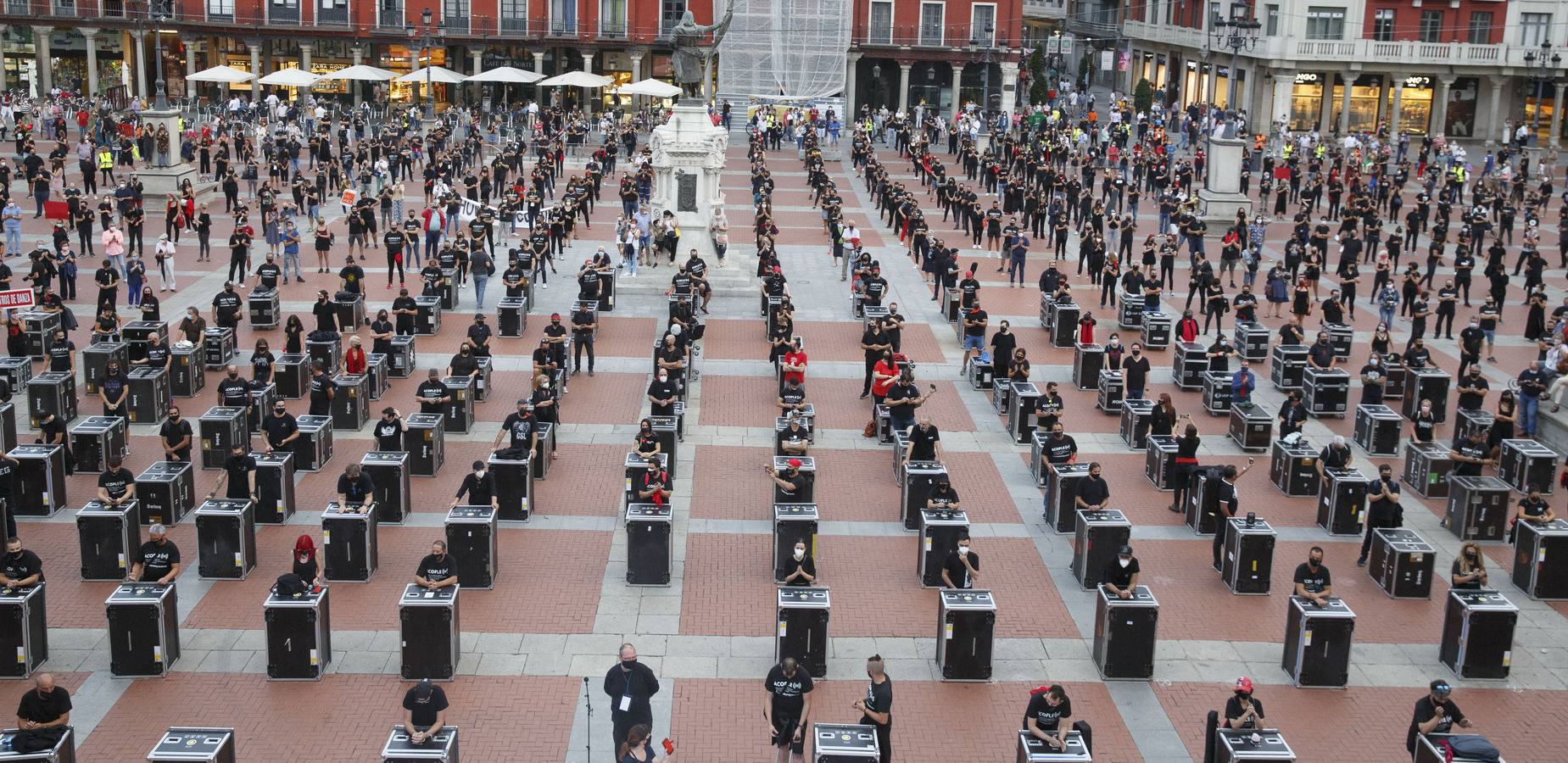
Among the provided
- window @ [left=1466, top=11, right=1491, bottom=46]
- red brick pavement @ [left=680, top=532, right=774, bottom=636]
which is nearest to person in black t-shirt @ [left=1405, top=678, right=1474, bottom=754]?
red brick pavement @ [left=680, top=532, right=774, bottom=636]

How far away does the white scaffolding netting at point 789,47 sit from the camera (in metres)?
75.4

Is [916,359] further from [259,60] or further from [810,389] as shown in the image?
[259,60]

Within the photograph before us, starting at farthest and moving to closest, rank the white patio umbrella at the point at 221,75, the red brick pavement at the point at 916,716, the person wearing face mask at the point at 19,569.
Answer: the white patio umbrella at the point at 221,75
the person wearing face mask at the point at 19,569
the red brick pavement at the point at 916,716

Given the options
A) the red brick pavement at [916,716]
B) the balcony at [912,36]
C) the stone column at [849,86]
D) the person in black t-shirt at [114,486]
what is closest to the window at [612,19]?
the stone column at [849,86]

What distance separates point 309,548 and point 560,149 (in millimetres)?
41552

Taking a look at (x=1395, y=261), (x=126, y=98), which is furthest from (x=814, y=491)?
(x=126, y=98)

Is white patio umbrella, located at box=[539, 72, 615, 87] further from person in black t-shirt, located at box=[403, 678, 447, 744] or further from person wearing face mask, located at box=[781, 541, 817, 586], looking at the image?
person in black t-shirt, located at box=[403, 678, 447, 744]

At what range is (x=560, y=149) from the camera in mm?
55219

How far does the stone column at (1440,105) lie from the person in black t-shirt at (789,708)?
6420 centimetres

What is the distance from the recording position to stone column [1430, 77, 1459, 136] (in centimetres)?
6806

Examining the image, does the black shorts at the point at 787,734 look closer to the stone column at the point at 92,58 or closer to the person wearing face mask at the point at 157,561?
the person wearing face mask at the point at 157,561

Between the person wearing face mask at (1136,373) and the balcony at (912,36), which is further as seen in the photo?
the balcony at (912,36)

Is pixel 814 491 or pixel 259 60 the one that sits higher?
pixel 259 60

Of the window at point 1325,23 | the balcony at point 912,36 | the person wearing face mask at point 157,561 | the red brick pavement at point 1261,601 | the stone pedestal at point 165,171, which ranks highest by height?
the window at point 1325,23
